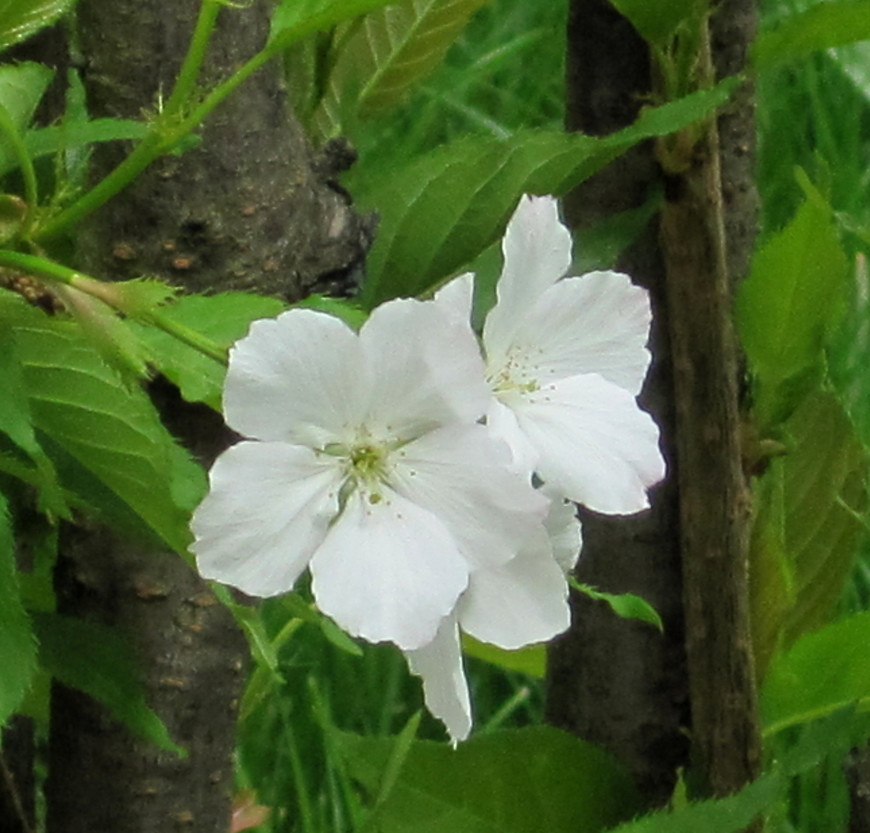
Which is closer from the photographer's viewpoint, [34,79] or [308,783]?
[34,79]

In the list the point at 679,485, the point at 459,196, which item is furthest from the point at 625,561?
the point at 459,196

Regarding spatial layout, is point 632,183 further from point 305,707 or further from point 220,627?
point 305,707

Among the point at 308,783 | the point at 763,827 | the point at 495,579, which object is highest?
the point at 495,579

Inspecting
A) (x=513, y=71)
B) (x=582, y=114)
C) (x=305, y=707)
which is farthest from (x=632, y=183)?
(x=513, y=71)

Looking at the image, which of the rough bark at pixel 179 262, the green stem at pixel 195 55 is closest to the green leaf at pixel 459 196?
the rough bark at pixel 179 262

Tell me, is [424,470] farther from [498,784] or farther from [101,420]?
[498,784]
